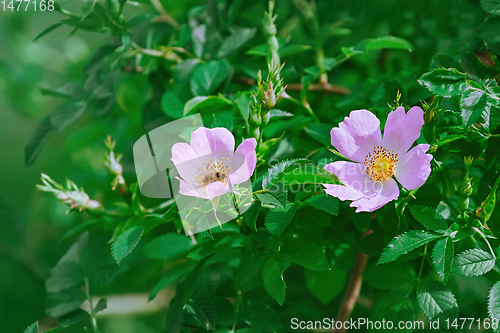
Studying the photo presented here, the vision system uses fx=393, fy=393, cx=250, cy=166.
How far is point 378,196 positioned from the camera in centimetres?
48

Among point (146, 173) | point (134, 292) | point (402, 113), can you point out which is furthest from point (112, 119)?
point (402, 113)

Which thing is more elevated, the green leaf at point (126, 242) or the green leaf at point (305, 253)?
the green leaf at point (126, 242)

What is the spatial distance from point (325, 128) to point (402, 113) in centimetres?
16

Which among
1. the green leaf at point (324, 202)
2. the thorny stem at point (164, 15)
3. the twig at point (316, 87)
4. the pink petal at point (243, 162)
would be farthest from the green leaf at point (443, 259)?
the thorny stem at point (164, 15)

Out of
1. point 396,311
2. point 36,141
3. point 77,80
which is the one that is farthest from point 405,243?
point 77,80

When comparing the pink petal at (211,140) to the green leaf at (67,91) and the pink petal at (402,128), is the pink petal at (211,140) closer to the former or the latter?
the pink petal at (402,128)

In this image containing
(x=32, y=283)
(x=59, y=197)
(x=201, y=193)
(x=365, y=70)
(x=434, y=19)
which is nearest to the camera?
(x=201, y=193)

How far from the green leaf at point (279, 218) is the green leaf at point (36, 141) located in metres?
0.52

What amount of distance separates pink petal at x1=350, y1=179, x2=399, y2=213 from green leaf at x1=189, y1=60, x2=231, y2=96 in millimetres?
336

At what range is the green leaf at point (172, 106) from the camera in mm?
679

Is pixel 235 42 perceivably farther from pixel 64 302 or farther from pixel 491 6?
pixel 64 302

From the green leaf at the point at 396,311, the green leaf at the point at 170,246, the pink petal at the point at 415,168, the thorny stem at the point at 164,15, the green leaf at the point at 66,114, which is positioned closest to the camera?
the pink petal at the point at 415,168

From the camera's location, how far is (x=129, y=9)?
160 cm

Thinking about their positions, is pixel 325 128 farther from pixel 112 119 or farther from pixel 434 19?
pixel 112 119
